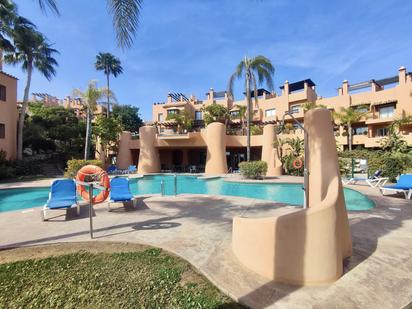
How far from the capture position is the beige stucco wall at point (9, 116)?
2080cm

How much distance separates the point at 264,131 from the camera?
931 inches

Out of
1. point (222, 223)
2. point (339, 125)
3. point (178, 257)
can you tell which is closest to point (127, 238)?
point (178, 257)

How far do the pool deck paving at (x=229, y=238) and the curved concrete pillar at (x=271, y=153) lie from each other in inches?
479

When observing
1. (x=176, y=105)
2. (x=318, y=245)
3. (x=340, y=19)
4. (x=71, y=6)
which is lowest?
(x=318, y=245)

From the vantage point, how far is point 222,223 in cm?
636

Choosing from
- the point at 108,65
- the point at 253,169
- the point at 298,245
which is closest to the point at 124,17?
the point at 298,245

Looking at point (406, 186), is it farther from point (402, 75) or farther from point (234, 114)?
point (234, 114)

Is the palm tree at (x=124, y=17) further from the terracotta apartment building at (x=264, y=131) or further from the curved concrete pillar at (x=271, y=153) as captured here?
the curved concrete pillar at (x=271, y=153)

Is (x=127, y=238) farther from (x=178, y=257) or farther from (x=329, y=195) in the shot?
(x=329, y=195)

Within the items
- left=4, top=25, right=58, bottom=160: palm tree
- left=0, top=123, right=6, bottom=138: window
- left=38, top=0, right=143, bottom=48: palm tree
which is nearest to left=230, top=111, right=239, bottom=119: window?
left=4, top=25, right=58, bottom=160: palm tree

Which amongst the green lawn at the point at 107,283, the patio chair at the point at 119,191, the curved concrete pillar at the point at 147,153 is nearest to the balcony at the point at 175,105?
the curved concrete pillar at the point at 147,153

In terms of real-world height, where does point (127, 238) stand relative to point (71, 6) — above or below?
below

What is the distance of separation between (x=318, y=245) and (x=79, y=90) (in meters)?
23.3

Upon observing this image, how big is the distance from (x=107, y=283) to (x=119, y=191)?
17.4 ft
